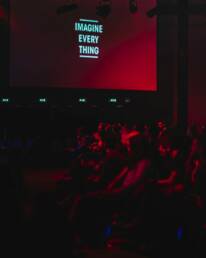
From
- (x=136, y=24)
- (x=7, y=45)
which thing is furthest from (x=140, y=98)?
(x=7, y=45)

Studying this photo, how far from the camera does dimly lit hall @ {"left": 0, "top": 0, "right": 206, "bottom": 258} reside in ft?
17.5

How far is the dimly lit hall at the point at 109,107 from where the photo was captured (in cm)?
533

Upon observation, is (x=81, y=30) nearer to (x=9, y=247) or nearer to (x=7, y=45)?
(x=7, y=45)

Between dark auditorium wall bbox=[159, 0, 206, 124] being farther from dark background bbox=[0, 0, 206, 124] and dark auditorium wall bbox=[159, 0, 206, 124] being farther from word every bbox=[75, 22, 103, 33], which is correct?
word every bbox=[75, 22, 103, 33]

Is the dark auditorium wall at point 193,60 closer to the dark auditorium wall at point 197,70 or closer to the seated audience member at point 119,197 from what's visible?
the dark auditorium wall at point 197,70

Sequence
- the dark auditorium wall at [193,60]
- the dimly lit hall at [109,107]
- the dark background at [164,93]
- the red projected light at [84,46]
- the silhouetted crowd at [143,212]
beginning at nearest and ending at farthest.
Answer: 1. the silhouetted crowd at [143,212]
2. the dimly lit hall at [109,107]
3. the red projected light at [84,46]
4. the dark background at [164,93]
5. the dark auditorium wall at [193,60]

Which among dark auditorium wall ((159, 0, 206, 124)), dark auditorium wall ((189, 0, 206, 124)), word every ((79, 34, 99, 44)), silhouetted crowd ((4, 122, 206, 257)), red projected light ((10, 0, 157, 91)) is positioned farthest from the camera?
dark auditorium wall ((189, 0, 206, 124))

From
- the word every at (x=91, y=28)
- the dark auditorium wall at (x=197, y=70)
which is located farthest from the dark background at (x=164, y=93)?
the word every at (x=91, y=28)

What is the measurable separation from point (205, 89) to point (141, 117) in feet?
6.56

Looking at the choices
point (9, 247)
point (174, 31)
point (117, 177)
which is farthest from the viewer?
point (174, 31)

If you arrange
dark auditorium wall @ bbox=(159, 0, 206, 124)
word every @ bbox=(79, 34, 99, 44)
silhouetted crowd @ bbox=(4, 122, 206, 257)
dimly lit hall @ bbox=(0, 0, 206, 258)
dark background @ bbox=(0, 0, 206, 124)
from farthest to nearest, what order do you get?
dark auditorium wall @ bbox=(159, 0, 206, 124)
dark background @ bbox=(0, 0, 206, 124)
word every @ bbox=(79, 34, 99, 44)
dimly lit hall @ bbox=(0, 0, 206, 258)
silhouetted crowd @ bbox=(4, 122, 206, 257)

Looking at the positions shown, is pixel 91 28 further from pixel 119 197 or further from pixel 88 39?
pixel 119 197

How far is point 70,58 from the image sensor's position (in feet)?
37.0

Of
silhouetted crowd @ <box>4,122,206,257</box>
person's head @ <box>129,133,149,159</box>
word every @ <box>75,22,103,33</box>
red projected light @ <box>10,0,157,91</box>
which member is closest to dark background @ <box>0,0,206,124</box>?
red projected light @ <box>10,0,157,91</box>
